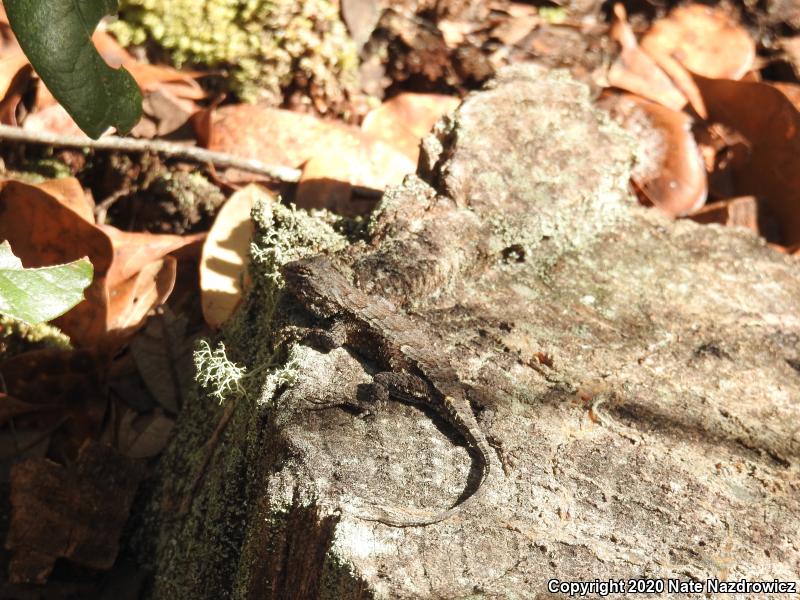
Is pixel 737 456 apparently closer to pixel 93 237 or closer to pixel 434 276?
pixel 434 276

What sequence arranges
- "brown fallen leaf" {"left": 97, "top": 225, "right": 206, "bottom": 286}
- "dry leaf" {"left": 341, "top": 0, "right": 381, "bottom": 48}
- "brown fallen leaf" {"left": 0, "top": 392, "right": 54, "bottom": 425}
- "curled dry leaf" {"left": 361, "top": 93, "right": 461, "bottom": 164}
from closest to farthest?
"brown fallen leaf" {"left": 0, "top": 392, "right": 54, "bottom": 425}, "brown fallen leaf" {"left": 97, "top": 225, "right": 206, "bottom": 286}, "curled dry leaf" {"left": 361, "top": 93, "right": 461, "bottom": 164}, "dry leaf" {"left": 341, "top": 0, "right": 381, "bottom": 48}

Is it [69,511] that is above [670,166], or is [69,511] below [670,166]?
below

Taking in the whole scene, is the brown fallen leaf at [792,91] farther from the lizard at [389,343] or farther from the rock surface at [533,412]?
the lizard at [389,343]

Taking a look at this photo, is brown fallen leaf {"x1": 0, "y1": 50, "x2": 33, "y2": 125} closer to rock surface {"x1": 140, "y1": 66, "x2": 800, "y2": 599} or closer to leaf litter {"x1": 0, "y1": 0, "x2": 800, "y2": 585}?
leaf litter {"x1": 0, "y1": 0, "x2": 800, "y2": 585}

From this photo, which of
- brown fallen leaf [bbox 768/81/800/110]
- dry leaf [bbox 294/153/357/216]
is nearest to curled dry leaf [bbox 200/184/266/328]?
dry leaf [bbox 294/153/357/216]

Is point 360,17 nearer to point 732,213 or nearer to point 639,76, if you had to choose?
point 639,76

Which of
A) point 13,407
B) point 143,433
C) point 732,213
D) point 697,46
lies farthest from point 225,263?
point 697,46
